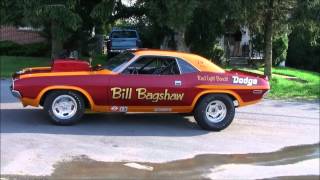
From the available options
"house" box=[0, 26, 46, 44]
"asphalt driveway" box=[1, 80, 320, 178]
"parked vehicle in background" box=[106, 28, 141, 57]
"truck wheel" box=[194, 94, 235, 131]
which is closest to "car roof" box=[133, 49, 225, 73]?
"truck wheel" box=[194, 94, 235, 131]

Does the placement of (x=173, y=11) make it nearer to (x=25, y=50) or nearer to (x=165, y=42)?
(x=165, y=42)

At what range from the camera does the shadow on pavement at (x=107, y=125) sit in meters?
10.1

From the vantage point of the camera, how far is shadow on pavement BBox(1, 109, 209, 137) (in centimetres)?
1007

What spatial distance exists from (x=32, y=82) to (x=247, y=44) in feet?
66.3

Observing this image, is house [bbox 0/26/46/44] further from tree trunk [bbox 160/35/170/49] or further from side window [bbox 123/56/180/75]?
side window [bbox 123/56/180/75]

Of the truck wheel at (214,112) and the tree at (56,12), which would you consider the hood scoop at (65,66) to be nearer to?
the truck wheel at (214,112)

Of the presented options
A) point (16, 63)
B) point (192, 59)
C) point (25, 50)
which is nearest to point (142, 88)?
point (192, 59)

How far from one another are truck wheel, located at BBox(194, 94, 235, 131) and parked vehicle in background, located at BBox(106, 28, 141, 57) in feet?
65.8

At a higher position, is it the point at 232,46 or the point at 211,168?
the point at 232,46

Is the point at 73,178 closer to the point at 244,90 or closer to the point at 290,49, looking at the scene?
the point at 244,90

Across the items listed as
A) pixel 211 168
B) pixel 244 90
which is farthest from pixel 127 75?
pixel 211 168

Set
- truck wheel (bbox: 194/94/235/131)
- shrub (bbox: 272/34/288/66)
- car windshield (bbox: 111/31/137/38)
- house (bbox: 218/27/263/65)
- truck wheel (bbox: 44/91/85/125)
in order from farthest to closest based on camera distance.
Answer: car windshield (bbox: 111/31/137/38) → house (bbox: 218/27/263/65) → shrub (bbox: 272/34/288/66) → truck wheel (bbox: 194/94/235/131) → truck wheel (bbox: 44/91/85/125)

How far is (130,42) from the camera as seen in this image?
31641 millimetres

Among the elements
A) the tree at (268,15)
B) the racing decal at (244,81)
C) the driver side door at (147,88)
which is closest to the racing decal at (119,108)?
the driver side door at (147,88)
